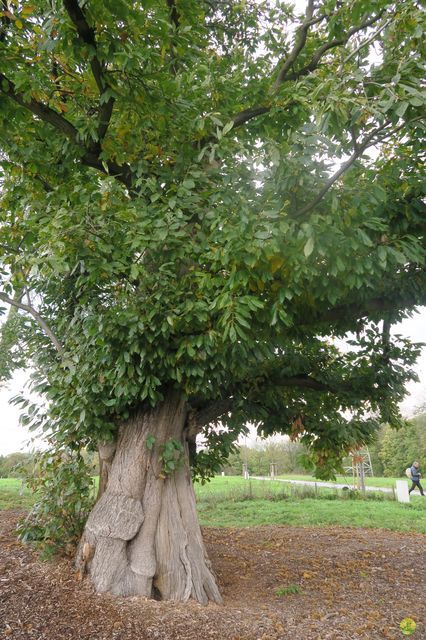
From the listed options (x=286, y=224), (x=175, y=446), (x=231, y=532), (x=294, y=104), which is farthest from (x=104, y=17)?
(x=231, y=532)

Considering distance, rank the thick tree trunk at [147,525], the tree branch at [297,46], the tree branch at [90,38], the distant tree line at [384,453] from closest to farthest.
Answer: the tree branch at [90,38] → the thick tree trunk at [147,525] → the tree branch at [297,46] → the distant tree line at [384,453]

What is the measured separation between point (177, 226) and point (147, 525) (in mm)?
2835

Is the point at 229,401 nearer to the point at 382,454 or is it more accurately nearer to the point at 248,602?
the point at 248,602

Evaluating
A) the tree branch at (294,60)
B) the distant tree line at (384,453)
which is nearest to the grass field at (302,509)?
the tree branch at (294,60)

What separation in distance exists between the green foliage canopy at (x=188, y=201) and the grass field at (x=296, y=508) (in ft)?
16.4

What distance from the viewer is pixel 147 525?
451cm

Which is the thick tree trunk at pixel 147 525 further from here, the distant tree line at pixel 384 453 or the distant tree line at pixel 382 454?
the distant tree line at pixel 384 453

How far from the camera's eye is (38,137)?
438cm

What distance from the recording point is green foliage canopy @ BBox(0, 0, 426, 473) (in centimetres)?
325

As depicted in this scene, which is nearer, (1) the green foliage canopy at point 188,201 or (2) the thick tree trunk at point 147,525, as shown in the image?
Result: (1) the green foliage canopy at point 188,201

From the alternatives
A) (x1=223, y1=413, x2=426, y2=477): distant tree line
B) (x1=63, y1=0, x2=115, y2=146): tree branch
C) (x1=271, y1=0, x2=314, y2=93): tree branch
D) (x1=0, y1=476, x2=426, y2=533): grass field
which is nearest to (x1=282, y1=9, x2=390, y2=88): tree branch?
(x1=271, y1=0, x2=314, y2=93): tree branch

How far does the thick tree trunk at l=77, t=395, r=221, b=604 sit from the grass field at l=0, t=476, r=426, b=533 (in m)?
5.03

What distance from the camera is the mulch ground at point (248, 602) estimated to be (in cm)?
353

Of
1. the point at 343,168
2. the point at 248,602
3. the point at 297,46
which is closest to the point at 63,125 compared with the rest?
the point at 343,168
